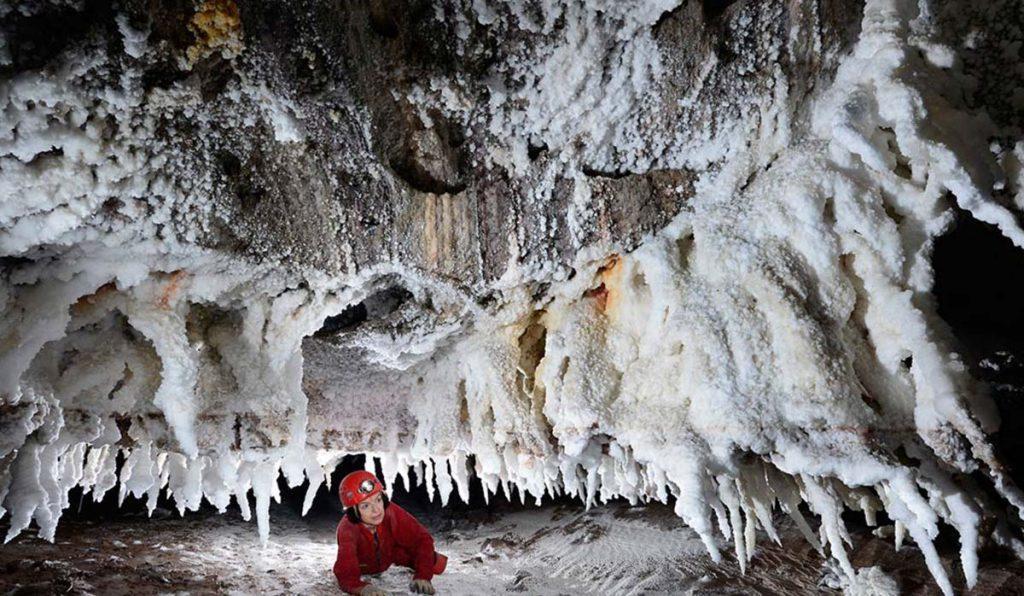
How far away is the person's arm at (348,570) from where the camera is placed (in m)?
4.10

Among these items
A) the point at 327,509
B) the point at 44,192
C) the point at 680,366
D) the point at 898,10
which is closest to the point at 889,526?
the point at 680,366

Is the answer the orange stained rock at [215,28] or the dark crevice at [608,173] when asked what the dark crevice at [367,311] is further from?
the orange stained rock at [215,28]

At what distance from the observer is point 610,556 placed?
5.36 metres

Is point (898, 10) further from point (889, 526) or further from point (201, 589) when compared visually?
point (201, 589)

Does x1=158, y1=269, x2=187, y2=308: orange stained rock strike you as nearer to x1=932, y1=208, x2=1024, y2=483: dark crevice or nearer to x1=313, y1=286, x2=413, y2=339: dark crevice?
x1=313, y1=286, x2=413, y2=339: dark crevice

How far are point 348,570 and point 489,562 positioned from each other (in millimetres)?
1843

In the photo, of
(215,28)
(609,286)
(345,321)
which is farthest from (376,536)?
(215,28)

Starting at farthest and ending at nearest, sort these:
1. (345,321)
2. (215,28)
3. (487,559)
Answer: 1. (487,559)
2. (345,321)
3. (215,28)

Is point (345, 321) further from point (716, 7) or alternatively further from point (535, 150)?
point (716, 7)

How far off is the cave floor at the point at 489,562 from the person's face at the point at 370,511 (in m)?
0.44

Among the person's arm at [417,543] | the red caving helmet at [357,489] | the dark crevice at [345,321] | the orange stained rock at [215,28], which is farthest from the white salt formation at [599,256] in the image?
the person's arm at [417,543]

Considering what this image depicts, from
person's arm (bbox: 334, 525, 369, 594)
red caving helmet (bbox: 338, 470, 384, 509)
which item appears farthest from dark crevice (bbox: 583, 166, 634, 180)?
person's arm (bbox: 334, 525, 369, 594)

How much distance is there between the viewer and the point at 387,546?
15.0 feet

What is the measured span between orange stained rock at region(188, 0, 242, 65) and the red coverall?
337cm
